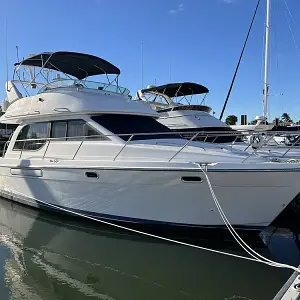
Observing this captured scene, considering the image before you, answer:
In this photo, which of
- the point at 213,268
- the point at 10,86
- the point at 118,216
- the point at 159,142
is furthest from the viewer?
the point at 10,86

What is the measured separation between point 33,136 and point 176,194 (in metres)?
4.47

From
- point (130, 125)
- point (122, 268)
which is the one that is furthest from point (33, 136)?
point (122, 268)

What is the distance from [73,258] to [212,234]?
7.84 ft

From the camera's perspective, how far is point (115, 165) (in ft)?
20.9

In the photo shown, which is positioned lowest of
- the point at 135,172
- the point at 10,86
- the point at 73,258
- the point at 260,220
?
the point at 73,258

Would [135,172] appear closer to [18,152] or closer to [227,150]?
[227,150]

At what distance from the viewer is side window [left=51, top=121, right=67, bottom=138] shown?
8.00 metres

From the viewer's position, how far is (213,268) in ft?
17.4

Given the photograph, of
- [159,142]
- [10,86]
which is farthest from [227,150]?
[10,86]

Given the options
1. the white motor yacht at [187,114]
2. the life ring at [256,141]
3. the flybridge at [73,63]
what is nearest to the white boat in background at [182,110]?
the white motor yacht at [187,114]

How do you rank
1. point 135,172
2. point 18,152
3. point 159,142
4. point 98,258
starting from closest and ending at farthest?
point 98,258 → point 135,172 → point 159,142 → point 18,152

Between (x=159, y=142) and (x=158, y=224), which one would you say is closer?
(x=158, y=224)

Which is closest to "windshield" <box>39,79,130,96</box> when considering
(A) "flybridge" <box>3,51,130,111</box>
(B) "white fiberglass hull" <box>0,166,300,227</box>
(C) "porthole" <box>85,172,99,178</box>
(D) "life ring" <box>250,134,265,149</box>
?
(A) "flybridge" <box>3,51,130,111</box>

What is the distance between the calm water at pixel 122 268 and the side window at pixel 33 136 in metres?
2.18
